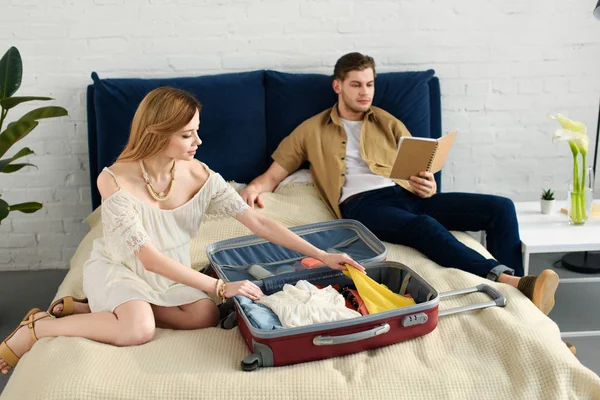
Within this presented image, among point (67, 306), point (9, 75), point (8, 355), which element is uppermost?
point (9, 75)

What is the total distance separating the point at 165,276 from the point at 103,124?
4.14ft

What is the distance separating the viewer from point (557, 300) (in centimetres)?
295

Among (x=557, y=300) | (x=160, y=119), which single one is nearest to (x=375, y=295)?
(x=160, y=119)

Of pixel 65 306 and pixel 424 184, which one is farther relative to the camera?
pixel 424 184

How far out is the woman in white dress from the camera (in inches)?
75.7

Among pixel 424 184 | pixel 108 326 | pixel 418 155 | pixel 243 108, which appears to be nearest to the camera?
pixel 108 326

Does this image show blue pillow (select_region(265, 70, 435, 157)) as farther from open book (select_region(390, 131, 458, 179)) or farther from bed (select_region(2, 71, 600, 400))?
bed (select_region(2, 71, 600, 400))

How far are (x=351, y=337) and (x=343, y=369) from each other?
3.4 inches

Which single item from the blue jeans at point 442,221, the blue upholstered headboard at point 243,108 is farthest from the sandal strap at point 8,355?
the blue jeans at point 442,221

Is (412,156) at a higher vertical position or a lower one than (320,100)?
lower

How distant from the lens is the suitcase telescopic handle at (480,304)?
196cm

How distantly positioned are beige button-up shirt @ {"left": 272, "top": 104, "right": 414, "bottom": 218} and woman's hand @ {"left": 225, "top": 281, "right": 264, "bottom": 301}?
95 cm

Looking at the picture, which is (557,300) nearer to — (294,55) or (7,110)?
(294,55)

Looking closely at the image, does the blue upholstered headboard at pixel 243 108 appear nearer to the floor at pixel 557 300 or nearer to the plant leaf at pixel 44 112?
the plant leaf at pixel 44 112
